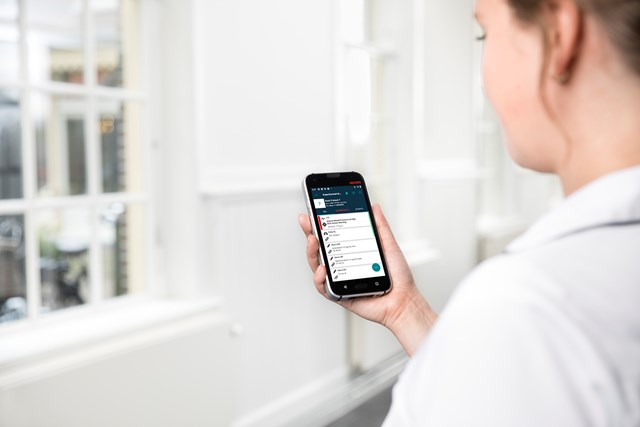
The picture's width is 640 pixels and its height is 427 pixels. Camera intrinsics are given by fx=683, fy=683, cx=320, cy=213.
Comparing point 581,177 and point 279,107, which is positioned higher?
point 279,107

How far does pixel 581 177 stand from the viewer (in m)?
0.52

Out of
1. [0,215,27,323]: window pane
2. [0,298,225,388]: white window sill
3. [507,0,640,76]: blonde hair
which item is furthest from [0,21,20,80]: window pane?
[507,0,640,76]: blonde hair

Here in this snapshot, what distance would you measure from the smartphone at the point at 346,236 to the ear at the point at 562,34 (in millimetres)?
549

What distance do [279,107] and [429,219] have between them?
6.14ft

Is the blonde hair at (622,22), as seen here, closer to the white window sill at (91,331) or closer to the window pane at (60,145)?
the white window sill at (91,331)

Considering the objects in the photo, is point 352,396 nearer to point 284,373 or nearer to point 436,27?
point 284,373

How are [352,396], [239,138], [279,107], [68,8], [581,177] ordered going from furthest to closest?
[352,396] < [279,107] < [239,138] < [68,8] < [581,177]

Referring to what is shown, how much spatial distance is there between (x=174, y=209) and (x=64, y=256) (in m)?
0.46

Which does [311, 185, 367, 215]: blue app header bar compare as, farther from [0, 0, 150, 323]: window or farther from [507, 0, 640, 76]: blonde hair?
[0, 0, 150, 323]: window

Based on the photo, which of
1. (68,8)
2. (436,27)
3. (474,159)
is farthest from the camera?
(474,159)

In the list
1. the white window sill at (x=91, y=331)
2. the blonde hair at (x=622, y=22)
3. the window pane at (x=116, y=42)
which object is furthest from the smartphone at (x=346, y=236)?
the window pane at (x=116, y=42)

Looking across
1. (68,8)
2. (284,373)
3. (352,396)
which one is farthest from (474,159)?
(68,8)

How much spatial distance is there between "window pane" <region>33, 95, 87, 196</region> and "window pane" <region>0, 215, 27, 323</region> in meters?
0.14

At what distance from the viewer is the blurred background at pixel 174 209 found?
6.84 ft
